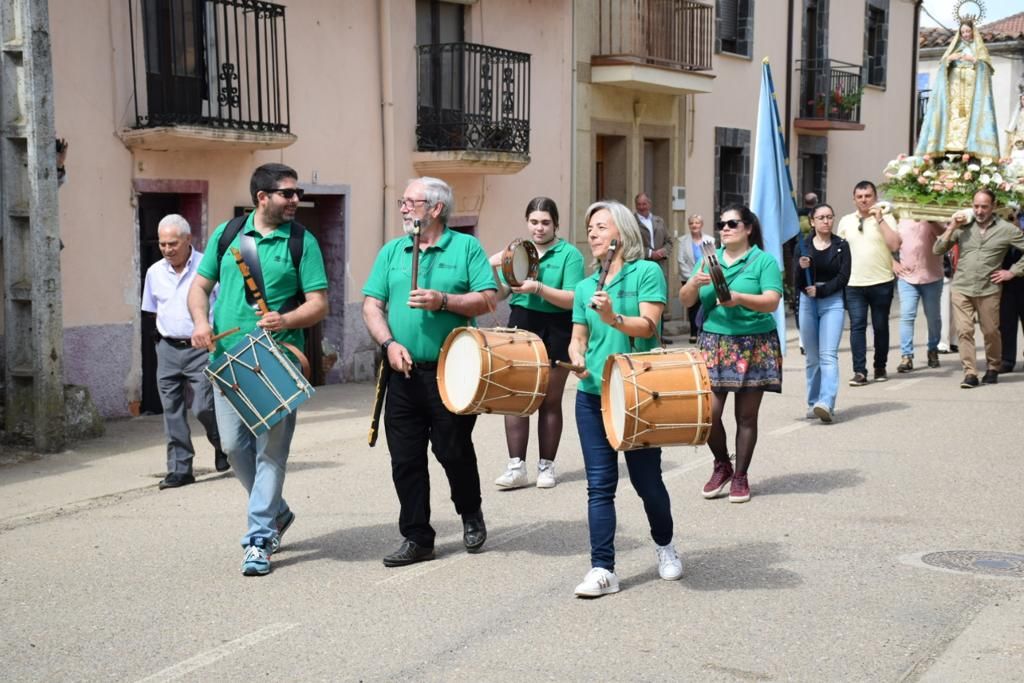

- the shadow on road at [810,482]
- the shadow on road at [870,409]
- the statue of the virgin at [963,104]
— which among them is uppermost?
the statue of the virgin at [963,104]

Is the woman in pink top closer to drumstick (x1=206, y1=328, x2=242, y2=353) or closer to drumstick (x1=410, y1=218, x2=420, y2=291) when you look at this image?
drumstick (x1=410, y1=218, x2=420, y2=291)

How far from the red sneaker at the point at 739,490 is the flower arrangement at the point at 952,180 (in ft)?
24.0

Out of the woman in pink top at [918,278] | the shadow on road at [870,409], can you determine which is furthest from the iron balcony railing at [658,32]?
the shadow on road at [870,409]

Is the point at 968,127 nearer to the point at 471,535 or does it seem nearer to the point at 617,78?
the point at 617,78

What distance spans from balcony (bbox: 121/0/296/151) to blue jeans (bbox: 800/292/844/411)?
17.2 feet

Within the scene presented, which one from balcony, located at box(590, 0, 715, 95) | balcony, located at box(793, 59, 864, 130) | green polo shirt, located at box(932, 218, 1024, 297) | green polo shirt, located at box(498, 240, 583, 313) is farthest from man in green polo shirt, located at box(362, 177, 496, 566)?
balcony, located at box(793, 59, 864, 130)

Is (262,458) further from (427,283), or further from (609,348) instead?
(609,348)

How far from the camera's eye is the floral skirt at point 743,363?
8.39 meters

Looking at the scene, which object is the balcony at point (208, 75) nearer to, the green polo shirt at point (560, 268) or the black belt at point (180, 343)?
the black belt at point (180, 343)

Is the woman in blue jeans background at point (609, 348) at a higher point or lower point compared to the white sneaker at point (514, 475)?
higher

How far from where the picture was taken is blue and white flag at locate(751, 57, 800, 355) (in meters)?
13.0

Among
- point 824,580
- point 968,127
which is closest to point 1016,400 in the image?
point 968,127

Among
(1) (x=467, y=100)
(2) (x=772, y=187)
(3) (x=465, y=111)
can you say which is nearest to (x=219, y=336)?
(2) (x=772, y=187)

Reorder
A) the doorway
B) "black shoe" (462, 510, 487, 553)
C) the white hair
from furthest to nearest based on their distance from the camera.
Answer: the doorway, the white hair, "black shoe" (462, 510, 487, 553)
